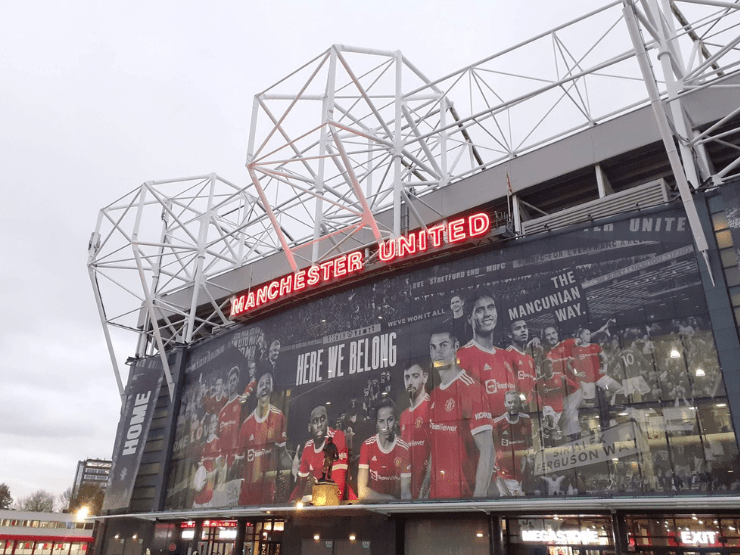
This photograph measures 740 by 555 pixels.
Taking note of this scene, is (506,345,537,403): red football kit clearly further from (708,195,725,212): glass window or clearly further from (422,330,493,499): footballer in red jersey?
(708,195,725,212): glass window

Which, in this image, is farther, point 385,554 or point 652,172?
point 652,172

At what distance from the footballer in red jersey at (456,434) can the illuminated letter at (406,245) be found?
16.4 ft

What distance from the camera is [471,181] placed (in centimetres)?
3341

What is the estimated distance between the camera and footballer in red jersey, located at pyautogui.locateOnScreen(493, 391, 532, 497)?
922 inches

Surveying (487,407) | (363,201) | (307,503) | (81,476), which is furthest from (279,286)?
(81,476)

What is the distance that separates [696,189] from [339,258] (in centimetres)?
1817

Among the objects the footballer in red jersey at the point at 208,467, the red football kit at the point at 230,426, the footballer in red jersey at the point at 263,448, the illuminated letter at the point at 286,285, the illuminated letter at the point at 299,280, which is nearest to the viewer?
the footballer in red jersey at the point at 263,448

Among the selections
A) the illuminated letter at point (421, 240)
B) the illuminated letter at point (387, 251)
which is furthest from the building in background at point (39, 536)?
the illuminated letter at point (421, 240)

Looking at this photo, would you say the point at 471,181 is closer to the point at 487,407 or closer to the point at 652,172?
the point at 652,172

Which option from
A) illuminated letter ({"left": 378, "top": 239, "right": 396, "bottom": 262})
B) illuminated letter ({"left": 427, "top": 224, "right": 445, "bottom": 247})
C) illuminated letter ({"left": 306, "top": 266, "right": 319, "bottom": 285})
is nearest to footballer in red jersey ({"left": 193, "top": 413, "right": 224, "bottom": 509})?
illuminated letter ({"left": 306, "top": 266, "right": 319, "bottom": 285})

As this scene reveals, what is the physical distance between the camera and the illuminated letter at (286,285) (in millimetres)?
34875

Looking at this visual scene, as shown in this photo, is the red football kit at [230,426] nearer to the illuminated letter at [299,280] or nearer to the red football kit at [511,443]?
the illuminated letter at [299,280]

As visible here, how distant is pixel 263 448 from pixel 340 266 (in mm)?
11404

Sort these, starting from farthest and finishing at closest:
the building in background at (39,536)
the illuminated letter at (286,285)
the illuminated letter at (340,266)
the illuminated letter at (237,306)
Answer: the building in background at (39,536) → the illuminated letter at (237,306) → the illuminated letter at (286,285) → the illuminated letter at (340,266)
